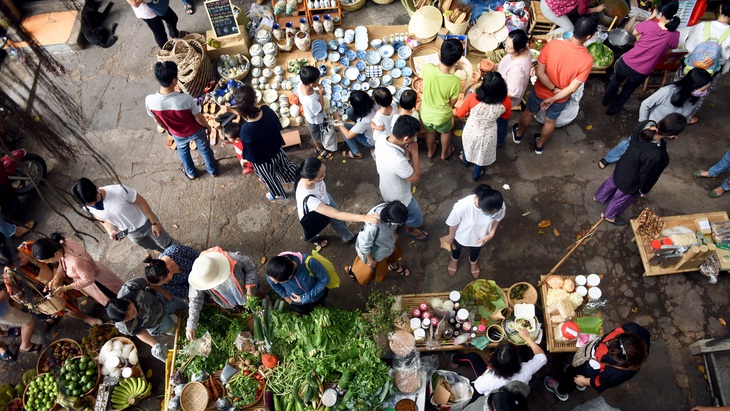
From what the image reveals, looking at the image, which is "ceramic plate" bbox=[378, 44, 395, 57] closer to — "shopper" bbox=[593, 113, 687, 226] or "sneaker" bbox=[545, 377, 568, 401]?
"shopper" bbox=[593, 113, 687, 226]

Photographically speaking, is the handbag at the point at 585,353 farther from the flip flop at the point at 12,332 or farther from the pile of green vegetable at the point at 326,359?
the flip flop at the point at 12,332

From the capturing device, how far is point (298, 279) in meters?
4.29

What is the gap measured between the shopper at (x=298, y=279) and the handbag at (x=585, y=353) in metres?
2.60

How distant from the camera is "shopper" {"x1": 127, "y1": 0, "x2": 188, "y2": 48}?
671 centimetres

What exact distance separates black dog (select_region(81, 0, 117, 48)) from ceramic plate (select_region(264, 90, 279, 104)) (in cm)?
348

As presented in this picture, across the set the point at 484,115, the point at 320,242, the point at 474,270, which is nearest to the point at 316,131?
the point at 320,242

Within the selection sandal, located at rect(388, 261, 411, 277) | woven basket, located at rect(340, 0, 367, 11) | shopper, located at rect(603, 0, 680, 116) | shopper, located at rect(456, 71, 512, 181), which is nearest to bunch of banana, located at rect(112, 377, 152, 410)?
sandal, located at rect(388, 261, 411, 277)

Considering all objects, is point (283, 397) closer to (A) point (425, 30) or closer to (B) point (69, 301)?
(B) point (69, 301)

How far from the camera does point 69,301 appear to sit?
5215mm

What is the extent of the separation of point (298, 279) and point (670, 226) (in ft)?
14.9

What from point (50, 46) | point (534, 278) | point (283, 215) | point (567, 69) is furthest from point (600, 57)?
point (50, 46)

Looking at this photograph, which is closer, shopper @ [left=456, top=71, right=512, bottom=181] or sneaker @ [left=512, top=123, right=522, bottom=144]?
shopper @ [left=456, top=71, right=512, bottom=181]

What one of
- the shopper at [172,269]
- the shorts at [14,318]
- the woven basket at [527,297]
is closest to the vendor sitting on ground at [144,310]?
the shopper at [172,269]

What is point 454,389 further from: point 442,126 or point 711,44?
point 711,44
